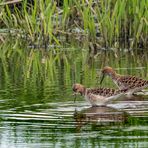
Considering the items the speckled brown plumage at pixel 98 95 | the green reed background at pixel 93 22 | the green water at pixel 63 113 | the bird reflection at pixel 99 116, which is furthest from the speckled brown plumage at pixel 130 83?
the green reed background at pixel 93 22

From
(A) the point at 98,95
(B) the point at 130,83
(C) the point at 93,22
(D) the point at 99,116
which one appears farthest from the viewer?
(C) the point at 93,22

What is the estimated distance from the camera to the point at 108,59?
18.3m

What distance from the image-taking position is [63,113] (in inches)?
440

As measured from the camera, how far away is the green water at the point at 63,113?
938 cm

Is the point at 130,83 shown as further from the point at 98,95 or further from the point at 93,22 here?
the point at 93,22

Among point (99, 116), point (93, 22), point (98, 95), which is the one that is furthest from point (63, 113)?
point (93, 22)

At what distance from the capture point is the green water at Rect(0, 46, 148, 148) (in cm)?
938

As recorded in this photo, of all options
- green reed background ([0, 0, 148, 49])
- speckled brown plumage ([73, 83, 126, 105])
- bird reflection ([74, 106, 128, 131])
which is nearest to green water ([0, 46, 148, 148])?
bird reflection ([74, 106, 128, 131])

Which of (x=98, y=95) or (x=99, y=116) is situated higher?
(x=98, y=95)

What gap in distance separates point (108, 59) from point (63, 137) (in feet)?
29.0

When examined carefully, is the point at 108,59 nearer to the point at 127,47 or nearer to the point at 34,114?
the point at 127,47

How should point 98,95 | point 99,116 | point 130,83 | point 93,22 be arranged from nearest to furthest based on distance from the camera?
point 99,116, point 98,95, point 130,83, point 93,22

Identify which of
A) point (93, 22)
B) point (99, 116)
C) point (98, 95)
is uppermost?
point (93, 22)

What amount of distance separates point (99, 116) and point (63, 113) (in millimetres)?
483
